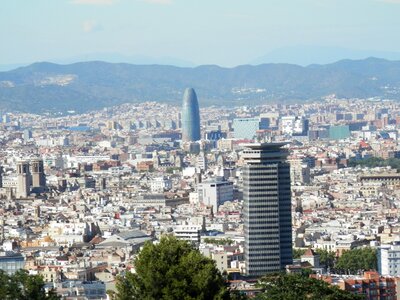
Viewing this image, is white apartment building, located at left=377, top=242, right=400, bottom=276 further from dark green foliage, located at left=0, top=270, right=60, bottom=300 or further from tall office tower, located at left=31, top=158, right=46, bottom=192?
tall office tower, located at left=31, top=158, right=46, bottom=192

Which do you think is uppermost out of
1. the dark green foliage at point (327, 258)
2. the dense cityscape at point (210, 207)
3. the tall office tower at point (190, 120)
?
the tall office tower at point (190, 120)

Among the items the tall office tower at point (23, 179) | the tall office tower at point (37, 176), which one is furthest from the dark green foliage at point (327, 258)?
the tall office tower at point (37, 176)

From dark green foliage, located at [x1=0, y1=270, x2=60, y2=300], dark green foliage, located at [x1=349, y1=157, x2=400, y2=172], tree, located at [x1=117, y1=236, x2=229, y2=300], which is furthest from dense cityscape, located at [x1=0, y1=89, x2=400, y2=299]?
dark green foliage, located at [x1=0, y1=270, x2=60, y2=300]

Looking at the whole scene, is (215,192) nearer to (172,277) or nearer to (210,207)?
(210,207)

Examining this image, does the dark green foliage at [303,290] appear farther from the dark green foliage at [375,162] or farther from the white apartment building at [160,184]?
the dark green foliage at [375,162]

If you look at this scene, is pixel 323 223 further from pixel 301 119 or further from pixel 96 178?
pixel 301 119

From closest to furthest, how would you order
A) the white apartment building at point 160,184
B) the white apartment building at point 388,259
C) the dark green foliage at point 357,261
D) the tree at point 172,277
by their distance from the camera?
the tree at point 172,277 < the white apartment building at point 388,259 < the dark green foliage at point 357,261 < the white apartment building at point 160,184

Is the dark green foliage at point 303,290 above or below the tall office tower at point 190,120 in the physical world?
below
